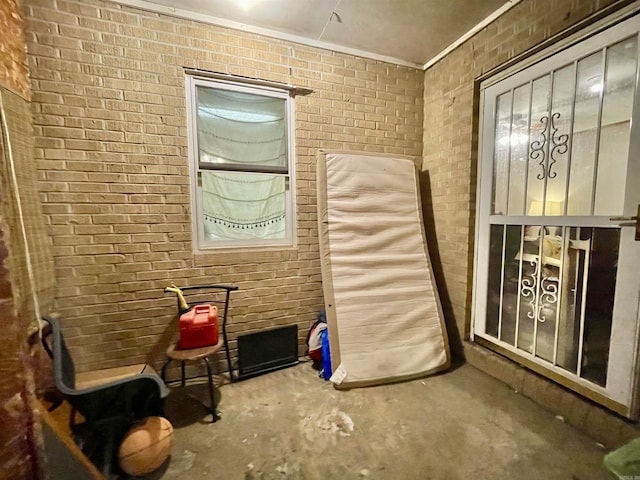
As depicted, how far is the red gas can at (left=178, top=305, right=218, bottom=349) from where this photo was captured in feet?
6.12

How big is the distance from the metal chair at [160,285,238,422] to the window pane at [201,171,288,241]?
1.49 ft

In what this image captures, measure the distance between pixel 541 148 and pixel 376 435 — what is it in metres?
2.25

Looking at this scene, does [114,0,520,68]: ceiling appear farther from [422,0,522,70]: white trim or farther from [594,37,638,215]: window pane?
[594,37,638,215]: window pane

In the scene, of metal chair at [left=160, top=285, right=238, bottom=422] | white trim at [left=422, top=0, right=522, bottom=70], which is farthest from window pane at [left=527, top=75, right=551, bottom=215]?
metal chair at [left=160, top=285, right=238, bottom=422]

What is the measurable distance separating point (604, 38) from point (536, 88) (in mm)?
400

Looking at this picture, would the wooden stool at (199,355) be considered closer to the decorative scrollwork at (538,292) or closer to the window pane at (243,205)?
the window pane at (243,205)

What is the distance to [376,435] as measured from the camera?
5.42ft

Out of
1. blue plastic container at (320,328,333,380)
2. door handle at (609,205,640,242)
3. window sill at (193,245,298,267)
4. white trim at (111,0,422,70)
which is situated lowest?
blue plastic container at (320,328,333,380)

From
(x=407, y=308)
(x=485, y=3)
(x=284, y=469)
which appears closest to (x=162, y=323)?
(x=284, y=469)

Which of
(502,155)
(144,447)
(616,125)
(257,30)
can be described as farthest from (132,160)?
(616,125)

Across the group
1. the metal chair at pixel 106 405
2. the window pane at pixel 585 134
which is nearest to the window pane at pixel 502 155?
the window pane at pixel 585 134

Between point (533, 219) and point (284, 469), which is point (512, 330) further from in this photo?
point (284, 469)

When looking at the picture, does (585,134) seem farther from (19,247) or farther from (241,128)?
(19,247)

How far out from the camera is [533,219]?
1966 mm
